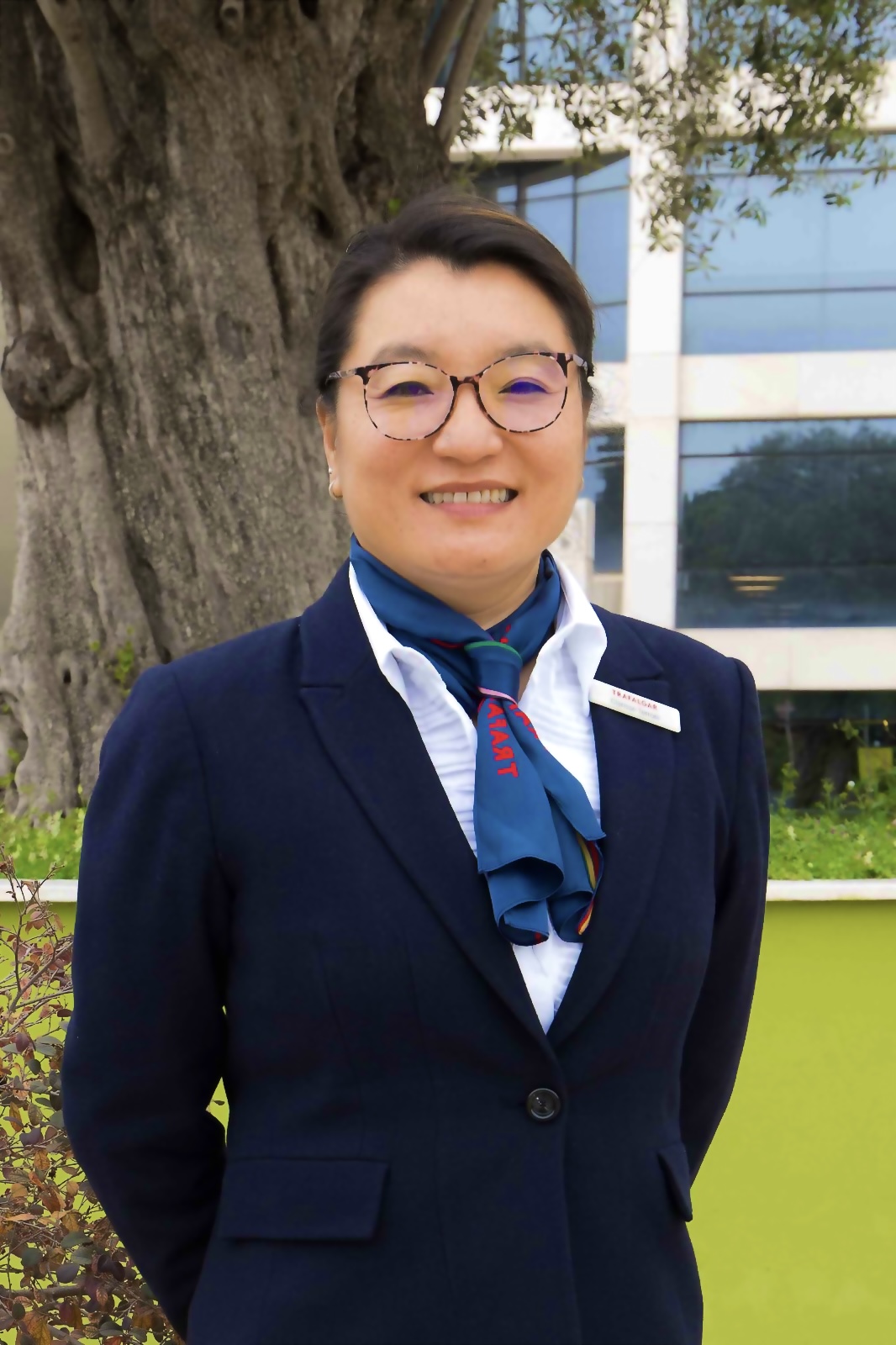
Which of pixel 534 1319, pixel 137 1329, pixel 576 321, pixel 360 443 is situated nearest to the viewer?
pixel 534 1319

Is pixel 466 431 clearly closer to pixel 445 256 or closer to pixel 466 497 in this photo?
pixel 466 497

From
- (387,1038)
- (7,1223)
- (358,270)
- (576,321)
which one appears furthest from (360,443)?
(7,1223)

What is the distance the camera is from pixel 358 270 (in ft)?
4.97

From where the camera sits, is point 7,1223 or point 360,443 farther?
point 7,1223

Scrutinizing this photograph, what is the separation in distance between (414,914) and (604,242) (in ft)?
53.2

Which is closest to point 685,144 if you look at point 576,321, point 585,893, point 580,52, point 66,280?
point 580,52

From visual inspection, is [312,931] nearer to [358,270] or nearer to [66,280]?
[358,270]

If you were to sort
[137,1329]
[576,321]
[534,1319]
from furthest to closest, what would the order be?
[137,1329] → [576,321] → [534,1319]

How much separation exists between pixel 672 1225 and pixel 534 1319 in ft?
0.78

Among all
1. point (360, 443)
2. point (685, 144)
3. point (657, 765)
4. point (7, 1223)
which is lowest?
point (7, 1223)

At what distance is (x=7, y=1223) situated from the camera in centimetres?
210

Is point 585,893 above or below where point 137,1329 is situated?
above

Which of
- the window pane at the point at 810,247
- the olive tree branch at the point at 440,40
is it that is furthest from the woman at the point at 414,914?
the window pane at the point at 810,247

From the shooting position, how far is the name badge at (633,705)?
157cm
